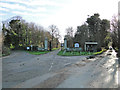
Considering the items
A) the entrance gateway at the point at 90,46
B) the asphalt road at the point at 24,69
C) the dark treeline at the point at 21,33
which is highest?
the dark treeline at the point at 21,33

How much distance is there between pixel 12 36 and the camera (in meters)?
40.8

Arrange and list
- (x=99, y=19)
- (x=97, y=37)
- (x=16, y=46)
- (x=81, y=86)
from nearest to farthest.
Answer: (x=81, y=86) → (x=97, y=37) → (x=99, y=19) → (x=16, y=46)

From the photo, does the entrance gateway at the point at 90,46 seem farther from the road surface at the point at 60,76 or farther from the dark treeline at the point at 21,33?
the road surface at the point at 60,76

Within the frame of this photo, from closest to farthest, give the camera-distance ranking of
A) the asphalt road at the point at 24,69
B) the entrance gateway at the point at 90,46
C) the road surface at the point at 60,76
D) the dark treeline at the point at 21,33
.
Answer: the road surface at the point at 60,76 < the asphalt road at the point at 24,69 < the entrance gateway at the point at 90,46 < the dark treeline at the point at 21,33

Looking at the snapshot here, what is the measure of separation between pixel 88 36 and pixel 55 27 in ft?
52.2

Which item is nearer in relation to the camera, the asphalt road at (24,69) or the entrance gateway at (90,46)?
the asphalt road at (24,69)

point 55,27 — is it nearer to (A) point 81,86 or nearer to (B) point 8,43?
(B) point 8,43

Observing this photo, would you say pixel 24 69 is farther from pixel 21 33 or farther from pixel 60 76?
pixel 21 33

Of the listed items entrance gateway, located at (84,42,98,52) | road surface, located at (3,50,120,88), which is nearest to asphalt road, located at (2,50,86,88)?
road surface, located at (3,50,120,88)

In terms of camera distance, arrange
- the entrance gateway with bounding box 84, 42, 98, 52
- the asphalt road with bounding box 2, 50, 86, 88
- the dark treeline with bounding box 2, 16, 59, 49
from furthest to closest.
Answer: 1. the dark treeline with bounding box 2, 16, 59, 49
2. the entrance gateway with bounding box 84, 42, 98, 52
3. the asphalt road with bounding box 2, 50, 86, 88

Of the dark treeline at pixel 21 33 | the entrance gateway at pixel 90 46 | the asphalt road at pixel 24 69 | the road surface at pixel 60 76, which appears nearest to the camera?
the road surface at pixel 60 76

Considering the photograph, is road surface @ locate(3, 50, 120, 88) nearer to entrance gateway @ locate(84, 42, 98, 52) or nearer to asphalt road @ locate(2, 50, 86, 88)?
asphalt road @ locate(2, 50, 86, 88)

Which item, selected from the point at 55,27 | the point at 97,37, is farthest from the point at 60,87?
the point at 55,27

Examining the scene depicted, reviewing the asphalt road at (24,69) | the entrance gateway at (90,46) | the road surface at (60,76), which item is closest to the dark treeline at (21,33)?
the entrance gateway at (90,46)
